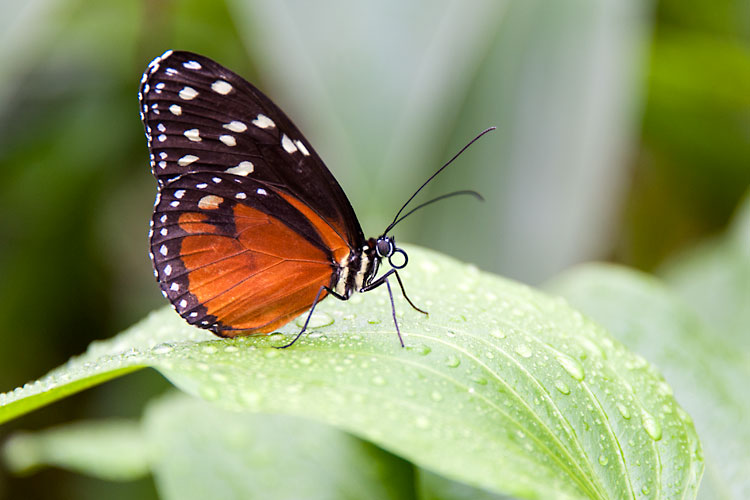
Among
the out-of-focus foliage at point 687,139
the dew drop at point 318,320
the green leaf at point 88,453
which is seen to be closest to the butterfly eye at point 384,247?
the dew drop at point 318,320

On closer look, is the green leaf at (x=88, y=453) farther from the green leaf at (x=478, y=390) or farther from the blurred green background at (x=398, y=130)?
the green leaf at (x=478, y=390)

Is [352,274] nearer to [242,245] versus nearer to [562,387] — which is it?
[242,245]

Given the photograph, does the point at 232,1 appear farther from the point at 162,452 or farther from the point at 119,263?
the point at 162,452

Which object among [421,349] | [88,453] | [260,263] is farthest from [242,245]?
[88,453]

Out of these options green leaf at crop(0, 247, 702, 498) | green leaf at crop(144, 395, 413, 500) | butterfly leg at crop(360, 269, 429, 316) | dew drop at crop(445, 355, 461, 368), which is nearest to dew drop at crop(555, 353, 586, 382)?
green leaf at crop(0, 247, 702, 498)

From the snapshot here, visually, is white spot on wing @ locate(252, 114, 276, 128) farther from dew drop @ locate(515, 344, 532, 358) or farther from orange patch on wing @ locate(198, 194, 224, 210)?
dew drop @ locate(515, 344, 532, 358)

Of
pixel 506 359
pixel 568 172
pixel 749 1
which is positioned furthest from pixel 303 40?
pixel 749 1
